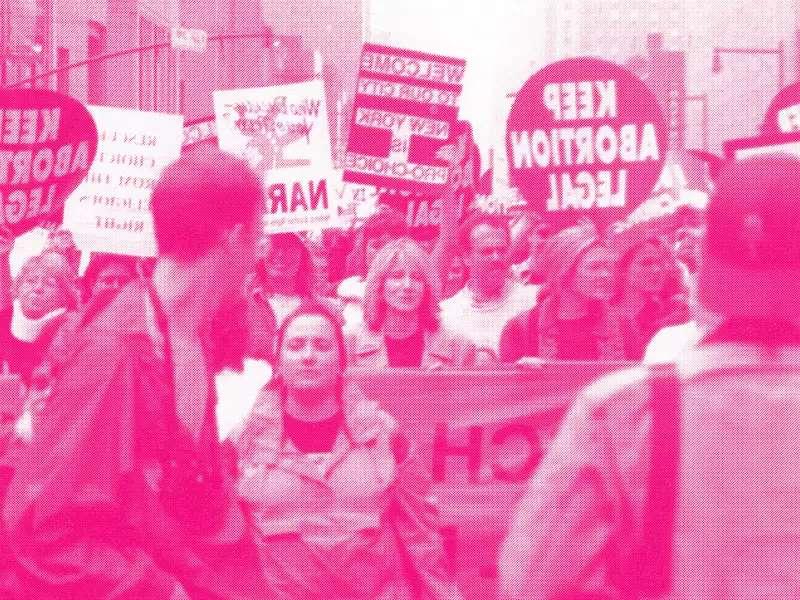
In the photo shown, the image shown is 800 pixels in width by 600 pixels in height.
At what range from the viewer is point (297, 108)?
511 inches

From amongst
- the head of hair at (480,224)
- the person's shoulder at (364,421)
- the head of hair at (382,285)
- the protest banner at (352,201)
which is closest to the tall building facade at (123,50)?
the protest banner at (352,201)

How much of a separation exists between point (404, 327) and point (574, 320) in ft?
2.78

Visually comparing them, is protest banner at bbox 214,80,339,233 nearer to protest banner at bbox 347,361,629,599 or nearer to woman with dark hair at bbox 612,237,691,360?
woman with dark hair at bbox 612,237,691,360

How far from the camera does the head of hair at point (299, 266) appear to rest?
34.1ft

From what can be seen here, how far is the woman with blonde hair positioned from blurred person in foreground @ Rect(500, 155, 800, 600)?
16.3 ft

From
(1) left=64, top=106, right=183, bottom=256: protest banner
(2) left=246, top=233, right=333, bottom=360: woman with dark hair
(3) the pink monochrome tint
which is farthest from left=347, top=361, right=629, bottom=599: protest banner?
(1) left=64, top=106, right=183, bottom=256: protest banner

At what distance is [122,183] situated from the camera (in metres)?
12.5

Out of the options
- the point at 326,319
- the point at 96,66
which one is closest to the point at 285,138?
the point at 326,319

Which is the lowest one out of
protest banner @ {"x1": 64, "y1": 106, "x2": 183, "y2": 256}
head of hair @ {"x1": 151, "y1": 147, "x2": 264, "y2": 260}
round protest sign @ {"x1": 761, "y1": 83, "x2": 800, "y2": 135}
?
head of hair @ {"x1": 151, "y1": 147, "x2": 264, "y2": 260}

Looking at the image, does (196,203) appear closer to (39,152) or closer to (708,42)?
(39,152)

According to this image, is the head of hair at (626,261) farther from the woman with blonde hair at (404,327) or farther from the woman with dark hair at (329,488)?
the woman with dark hair at (329,488)

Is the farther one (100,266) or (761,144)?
(100,266)

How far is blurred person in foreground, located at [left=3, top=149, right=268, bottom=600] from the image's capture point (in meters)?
3.31

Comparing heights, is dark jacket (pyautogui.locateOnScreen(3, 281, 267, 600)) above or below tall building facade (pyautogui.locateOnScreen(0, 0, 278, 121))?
below
